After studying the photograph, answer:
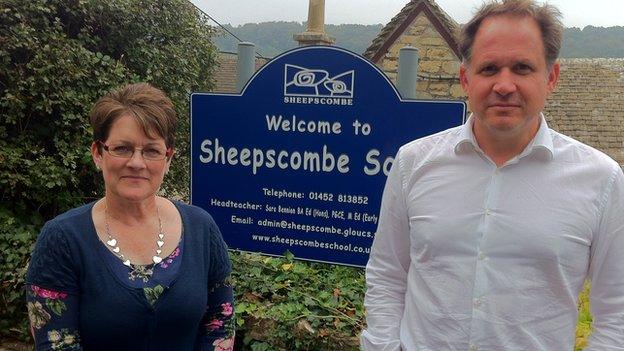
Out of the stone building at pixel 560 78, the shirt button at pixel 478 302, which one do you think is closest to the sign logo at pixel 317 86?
the shirt button at pixel 478 302

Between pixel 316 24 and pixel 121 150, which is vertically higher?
pixel 316 24

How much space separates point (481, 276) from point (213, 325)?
883mm

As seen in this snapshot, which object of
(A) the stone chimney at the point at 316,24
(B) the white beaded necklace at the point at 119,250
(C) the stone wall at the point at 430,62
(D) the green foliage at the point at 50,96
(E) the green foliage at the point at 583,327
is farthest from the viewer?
(C) the stone wall at the point at 430,62

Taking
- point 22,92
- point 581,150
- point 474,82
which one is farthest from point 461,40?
point 22,92

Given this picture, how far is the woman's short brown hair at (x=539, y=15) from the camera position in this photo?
1.53 m

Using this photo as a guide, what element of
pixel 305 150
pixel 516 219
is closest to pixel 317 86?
pixel 305 150

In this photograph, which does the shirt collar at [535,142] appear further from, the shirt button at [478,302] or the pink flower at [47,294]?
the pink flower at [47,294]

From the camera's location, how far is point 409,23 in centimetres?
737

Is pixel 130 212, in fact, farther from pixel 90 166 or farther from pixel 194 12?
pixel 194 12

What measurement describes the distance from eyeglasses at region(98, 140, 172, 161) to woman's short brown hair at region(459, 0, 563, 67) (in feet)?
3.20

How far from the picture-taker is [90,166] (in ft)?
14.9

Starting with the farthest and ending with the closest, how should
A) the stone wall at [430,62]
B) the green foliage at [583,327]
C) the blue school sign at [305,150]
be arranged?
1. the stone wall at [430,62]
2. the blue school sign at [305,150]
3. the green foliage at [583,327]

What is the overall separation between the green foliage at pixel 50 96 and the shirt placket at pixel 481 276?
10.4ft

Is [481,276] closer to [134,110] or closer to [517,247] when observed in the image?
[517,247]
